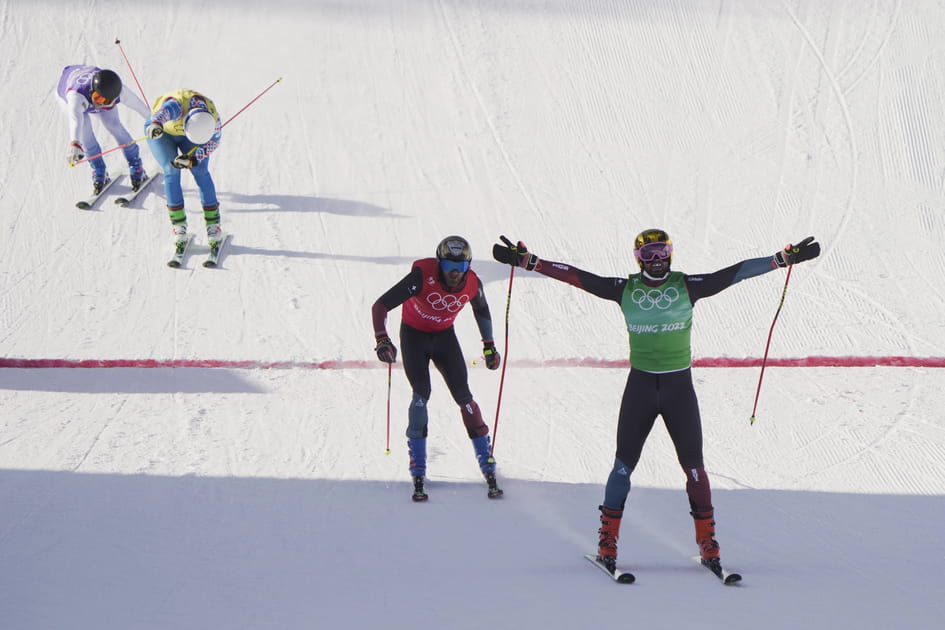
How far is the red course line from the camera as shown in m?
7.88

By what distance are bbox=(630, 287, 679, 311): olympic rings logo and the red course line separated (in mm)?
2939

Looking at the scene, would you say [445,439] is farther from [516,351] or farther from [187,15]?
[187,15]

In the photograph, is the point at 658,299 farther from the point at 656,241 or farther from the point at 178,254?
the point at 178,254

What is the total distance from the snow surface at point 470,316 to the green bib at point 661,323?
1117 millimetres

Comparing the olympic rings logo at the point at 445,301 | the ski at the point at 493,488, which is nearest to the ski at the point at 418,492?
the ski at the point at 493,488

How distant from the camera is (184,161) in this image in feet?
27.7

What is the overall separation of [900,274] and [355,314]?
5.21m

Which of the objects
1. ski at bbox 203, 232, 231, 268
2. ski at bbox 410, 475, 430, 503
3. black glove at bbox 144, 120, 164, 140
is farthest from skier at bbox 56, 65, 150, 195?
ski at bbox 410, 475, 430, 503

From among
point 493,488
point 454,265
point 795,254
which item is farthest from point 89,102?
point 795,254

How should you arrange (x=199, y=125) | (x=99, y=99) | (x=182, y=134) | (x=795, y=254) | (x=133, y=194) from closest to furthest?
1. (x=795, y=254)
2. (x=199, y=125)
3. (x=182, y=134)
4. (x=99, y=99)
5. (x=133, y=194)

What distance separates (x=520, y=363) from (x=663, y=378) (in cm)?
Answer: 298

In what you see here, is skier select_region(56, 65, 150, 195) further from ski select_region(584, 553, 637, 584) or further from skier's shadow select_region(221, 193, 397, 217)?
ski select_region(584, 553, 637, 584)

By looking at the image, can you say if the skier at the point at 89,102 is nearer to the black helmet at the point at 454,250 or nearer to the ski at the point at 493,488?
the black helmet at the point at 454,250

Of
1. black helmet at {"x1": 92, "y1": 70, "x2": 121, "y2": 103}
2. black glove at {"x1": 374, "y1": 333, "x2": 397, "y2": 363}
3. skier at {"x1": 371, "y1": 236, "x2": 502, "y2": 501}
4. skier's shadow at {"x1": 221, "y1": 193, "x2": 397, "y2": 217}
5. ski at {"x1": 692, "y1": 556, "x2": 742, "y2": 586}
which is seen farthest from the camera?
skier's shadow at {"x1": 221, "y1": 193, "x2": 397, "y2": 217}
